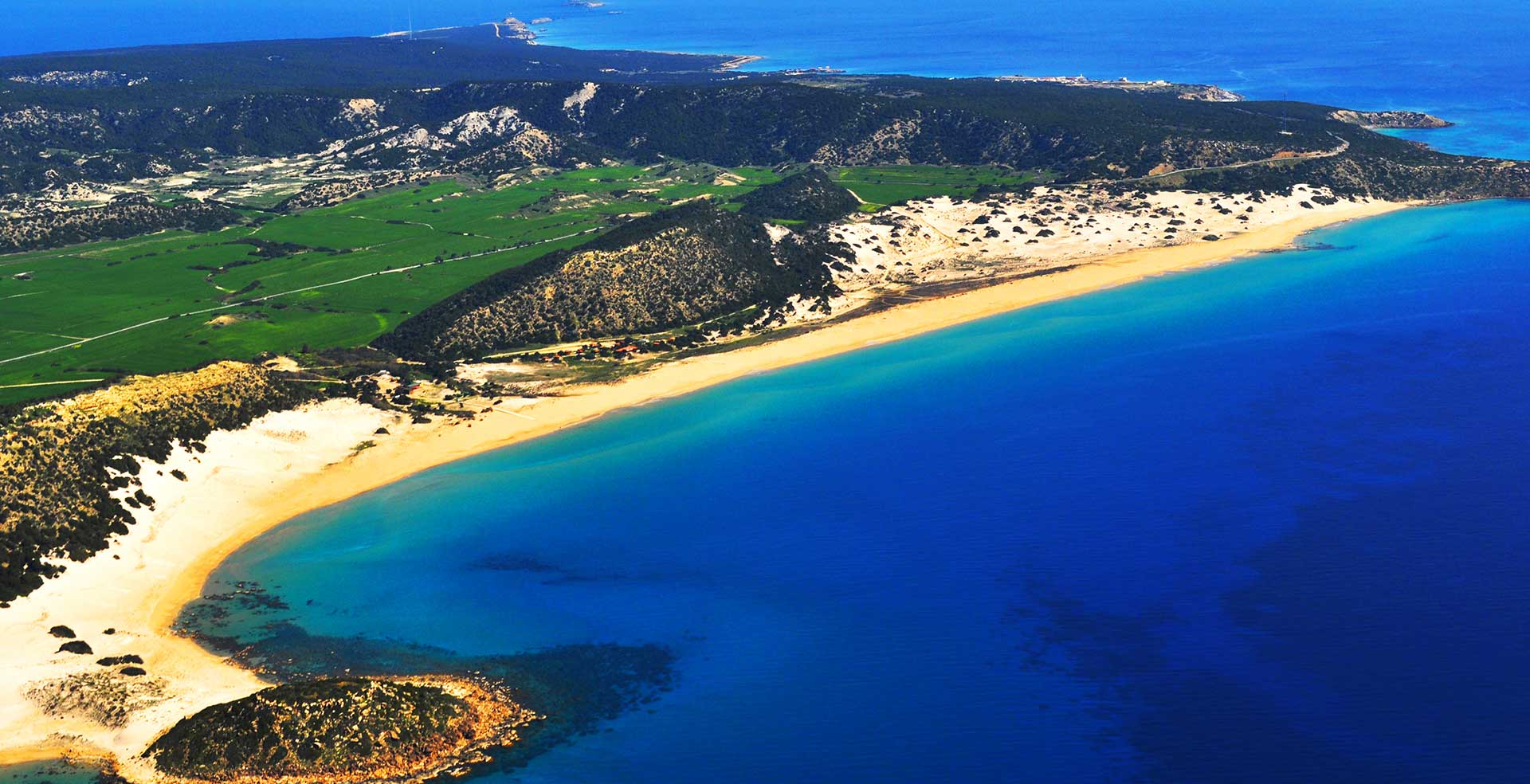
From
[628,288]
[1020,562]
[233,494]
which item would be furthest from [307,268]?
[1020,562]

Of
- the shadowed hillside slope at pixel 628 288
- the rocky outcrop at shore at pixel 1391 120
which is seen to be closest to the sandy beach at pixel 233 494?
the shadowed hillside slope at pixel 628 288

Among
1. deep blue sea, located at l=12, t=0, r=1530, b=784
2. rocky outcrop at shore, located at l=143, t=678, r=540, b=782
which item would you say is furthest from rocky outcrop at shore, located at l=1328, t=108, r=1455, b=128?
rocky outcrop at shore, located at l=143, t=678, r=540, b=782

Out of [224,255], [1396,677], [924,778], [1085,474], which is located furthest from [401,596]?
[224,255]

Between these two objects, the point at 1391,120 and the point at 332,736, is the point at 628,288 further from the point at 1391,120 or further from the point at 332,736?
the point at 1391,120

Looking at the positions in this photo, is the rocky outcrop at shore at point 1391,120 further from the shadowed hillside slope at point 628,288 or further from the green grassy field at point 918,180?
the shadowed hillside slope at point 628,288

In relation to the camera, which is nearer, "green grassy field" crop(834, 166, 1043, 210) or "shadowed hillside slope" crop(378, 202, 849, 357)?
"shadowed hillside slope" crop(378, 202, 849, 357)

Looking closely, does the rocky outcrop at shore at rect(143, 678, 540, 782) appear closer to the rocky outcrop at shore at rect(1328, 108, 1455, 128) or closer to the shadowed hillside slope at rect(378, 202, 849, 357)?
the shadowed hillside slope at rect(378, 202, 849, 357)
